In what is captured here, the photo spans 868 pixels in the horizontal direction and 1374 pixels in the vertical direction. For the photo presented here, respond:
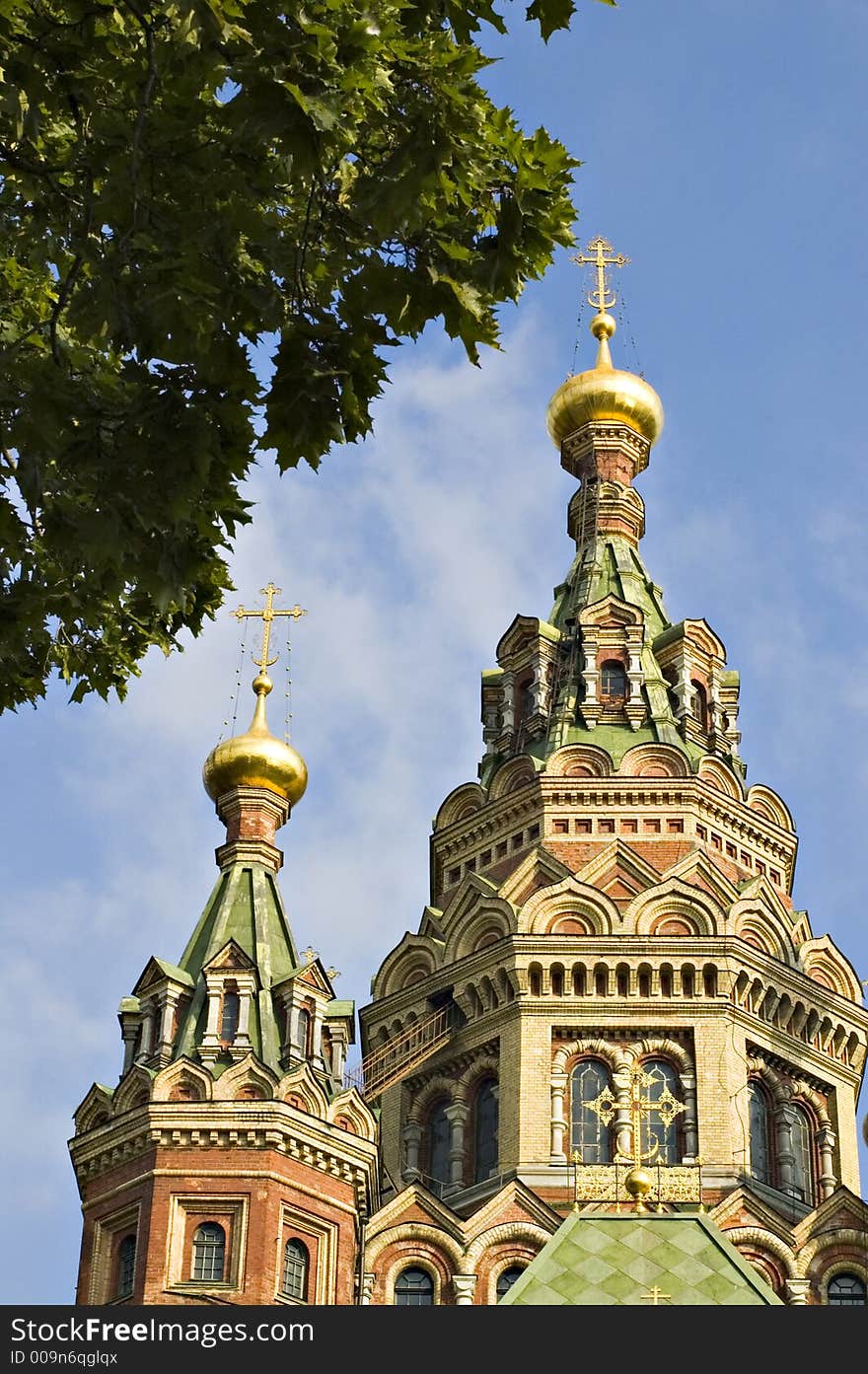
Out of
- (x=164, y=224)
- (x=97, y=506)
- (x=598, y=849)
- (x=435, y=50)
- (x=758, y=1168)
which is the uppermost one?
(x=598, y=849)

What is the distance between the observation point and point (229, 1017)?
88.8 feet

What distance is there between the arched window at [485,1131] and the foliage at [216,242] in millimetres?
22378

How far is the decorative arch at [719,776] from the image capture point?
35.2 m

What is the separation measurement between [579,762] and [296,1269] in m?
11.9

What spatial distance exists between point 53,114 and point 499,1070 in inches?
907

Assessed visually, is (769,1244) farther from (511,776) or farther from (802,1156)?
(511,776)

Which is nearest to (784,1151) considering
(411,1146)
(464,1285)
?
(411,1146)

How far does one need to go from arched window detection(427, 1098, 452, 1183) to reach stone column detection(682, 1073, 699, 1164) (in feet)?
10.9

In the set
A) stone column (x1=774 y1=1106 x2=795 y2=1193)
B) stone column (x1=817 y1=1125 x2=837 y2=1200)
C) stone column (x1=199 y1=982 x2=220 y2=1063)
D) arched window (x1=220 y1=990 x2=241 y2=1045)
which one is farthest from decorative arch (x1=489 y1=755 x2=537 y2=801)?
stone column (x1=199 y1=982 x2=220 y2=1063)

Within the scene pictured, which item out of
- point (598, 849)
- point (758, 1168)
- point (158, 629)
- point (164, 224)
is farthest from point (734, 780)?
point (164, 224)

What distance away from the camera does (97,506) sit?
31.3ft

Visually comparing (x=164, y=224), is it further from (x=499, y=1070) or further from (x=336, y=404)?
(x=499, y=1070)

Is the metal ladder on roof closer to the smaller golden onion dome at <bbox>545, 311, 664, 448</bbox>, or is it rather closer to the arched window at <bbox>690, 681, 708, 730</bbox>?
the arched window at <bbox>690, 681, 708, 730</bbox>

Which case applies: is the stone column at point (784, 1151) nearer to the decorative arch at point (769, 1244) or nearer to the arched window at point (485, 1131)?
the decorative arch at point (769, 1244)
